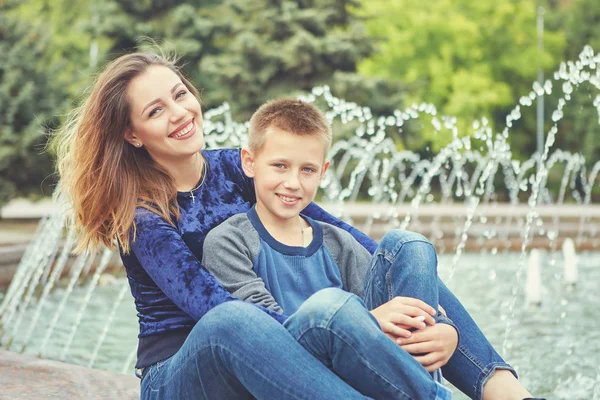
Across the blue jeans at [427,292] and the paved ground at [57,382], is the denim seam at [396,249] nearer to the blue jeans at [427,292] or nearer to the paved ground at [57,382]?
the blue jeans at [427,292]

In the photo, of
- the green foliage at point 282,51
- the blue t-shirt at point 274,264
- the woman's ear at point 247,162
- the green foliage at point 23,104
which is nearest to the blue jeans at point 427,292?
the blue t-shirt at point 274,264

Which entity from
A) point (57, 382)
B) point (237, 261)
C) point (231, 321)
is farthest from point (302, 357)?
point (57, 382)

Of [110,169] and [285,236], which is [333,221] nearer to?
[285,236]

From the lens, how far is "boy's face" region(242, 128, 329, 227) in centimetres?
246

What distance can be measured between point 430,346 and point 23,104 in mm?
13730

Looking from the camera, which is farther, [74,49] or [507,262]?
[74,49]

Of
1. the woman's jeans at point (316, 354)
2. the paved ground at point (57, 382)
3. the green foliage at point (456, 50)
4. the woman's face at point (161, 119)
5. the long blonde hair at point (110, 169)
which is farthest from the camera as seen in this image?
the green foliage at point (456, 50)

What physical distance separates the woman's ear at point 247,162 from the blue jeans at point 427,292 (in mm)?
489

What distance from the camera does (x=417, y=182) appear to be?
23.0 meters

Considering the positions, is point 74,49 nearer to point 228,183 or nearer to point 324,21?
point 324,21

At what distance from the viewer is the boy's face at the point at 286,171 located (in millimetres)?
2465

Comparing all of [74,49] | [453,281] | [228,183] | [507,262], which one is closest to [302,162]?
[228,183]

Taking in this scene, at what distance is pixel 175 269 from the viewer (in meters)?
2.31

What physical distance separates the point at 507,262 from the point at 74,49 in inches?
613
